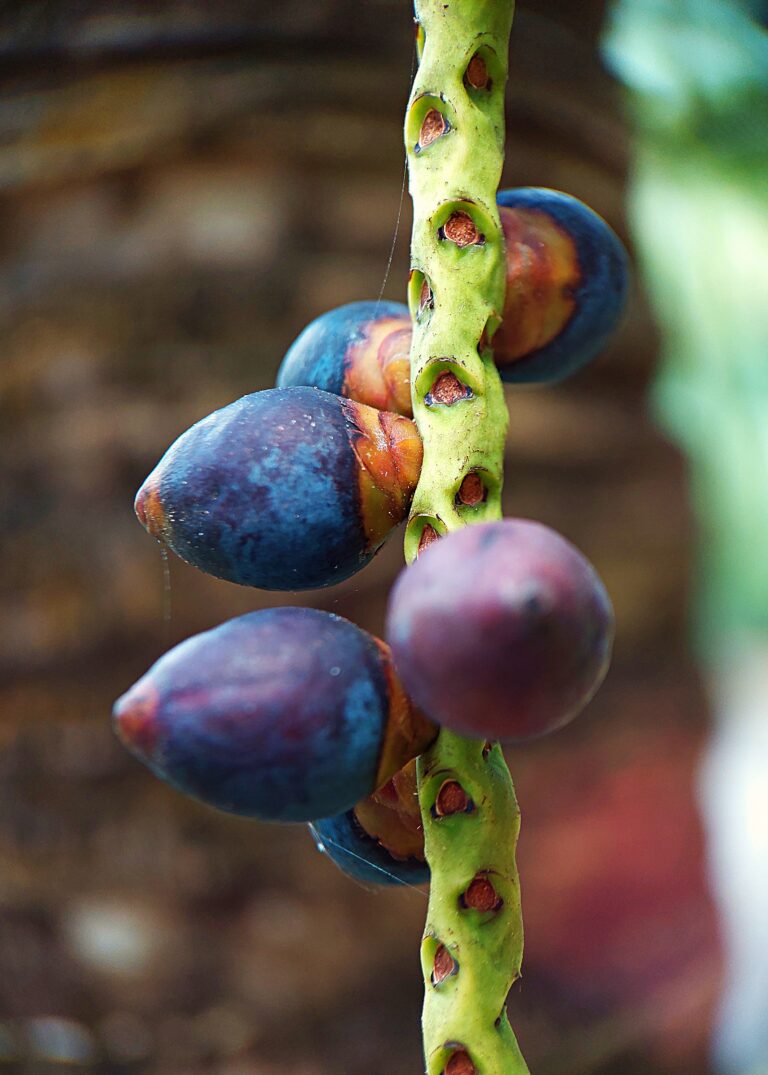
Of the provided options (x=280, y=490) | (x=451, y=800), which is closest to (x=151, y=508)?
(x=280, y=490)

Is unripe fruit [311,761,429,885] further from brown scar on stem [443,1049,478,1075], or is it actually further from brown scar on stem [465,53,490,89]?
brown scar on stem [465,53,490,89]

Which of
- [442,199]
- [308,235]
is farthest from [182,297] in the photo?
[442,199]

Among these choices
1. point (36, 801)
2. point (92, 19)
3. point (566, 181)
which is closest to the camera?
point (92, 19)

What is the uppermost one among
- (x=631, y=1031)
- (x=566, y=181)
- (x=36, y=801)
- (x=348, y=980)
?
(x=566, y=181)

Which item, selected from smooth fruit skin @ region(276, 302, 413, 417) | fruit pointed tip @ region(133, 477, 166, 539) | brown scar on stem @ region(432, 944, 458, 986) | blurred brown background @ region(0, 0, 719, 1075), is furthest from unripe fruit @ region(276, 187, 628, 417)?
blurred brown background @ region(0, 0, 719, 1075)

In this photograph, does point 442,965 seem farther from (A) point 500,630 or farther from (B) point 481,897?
(A) point 500,630

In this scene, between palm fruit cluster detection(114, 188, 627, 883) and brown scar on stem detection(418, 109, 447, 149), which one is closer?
palm fruit cluster detection(114, 188, 627, 883)

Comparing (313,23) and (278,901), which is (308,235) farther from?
(278,901)
